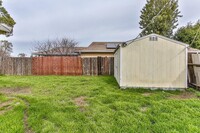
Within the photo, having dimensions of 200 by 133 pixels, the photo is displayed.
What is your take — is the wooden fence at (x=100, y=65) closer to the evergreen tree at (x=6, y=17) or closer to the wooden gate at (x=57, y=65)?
the wooden gate at (x=57, y=65)

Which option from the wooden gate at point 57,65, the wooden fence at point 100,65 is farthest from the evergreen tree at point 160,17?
the wooden gate at point 57,65

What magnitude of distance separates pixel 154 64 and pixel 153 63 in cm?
6

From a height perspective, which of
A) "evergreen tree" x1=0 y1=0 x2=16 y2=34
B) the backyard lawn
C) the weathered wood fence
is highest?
"evergreen tree" x1=0 y1=0 x2=16 y2=34

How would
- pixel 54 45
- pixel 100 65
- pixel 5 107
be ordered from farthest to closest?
pixel 54 45 < pixel 100 65 < pixel 5 107

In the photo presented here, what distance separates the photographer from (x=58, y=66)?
1284 cm

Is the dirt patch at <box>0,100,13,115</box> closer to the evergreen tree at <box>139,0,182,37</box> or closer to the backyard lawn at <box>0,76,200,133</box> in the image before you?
the backyard lawn at <box>0,76,200,133</box>

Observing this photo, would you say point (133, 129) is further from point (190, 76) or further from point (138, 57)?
point (190, 76)

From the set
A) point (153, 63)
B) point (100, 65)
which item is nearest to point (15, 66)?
point (100, 65)

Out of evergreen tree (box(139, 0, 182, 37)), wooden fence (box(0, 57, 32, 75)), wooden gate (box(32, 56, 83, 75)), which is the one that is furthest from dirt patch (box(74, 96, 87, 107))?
evergreen tree (box(139, 0, 182, 37))

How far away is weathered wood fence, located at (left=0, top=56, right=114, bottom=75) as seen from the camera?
497 inches

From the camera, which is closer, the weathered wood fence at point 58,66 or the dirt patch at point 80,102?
the dirt patch at point 80,102

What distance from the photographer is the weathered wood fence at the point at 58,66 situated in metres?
12.6

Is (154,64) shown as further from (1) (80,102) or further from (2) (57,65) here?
(2) (57,65)

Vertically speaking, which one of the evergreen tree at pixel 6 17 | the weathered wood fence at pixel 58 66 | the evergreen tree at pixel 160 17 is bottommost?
the weathered wood fence at pixel 58 66
